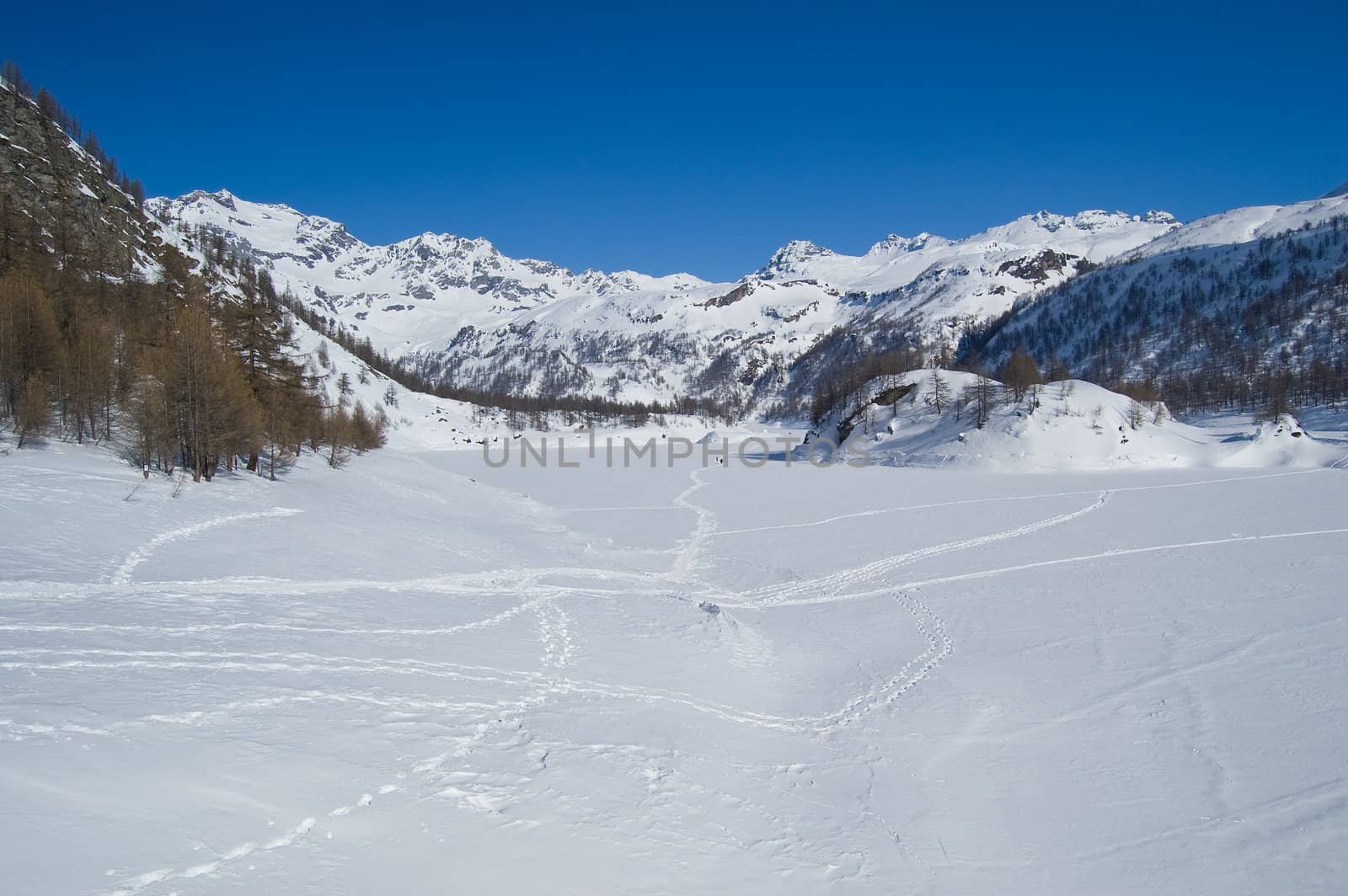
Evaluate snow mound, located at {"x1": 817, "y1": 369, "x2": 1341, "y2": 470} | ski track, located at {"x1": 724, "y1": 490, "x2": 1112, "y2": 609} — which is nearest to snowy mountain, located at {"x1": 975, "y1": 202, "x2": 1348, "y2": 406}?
snow mound, located at {"x1": 817, "y1": 369, "x2": 1341, "y2": 470}

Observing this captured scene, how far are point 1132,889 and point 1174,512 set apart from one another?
120ft

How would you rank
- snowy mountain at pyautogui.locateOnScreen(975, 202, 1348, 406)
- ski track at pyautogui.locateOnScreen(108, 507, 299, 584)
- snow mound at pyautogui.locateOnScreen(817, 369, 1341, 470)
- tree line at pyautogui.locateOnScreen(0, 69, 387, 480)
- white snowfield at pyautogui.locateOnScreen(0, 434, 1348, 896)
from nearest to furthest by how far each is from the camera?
1. white snowfield at pyautogui.locateOnScreen(0, 434, 1348, 896)
2. ski track at pyautogui.locateOnScreen(108, 507, 299, 584)
3. tree line at pyautogui.locateOnScreen(0, 69, 387, 480)
4. snow mound at pyautogui.locateOnScreen(817, 369, 1341, 470)
5. snowy mountain at pyautogui.locateOnScreen(975, 202, 1348, 406)

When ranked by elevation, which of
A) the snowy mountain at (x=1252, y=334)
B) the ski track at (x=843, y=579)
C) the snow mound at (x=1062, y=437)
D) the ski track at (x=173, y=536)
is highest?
the snowy mountain at (x=1252, y=334)

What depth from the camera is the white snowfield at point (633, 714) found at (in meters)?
7.05

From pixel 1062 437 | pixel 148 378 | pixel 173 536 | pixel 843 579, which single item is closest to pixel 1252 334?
pixel 1062 437

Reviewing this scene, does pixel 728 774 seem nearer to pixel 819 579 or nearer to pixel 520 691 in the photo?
pixel 520 691

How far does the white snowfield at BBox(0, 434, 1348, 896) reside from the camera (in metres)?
7.05

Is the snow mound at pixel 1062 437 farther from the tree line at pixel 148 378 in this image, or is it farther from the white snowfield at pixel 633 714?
the tree line at pixel 148 378

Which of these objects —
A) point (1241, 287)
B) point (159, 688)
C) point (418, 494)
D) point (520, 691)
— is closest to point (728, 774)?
point (520, 691)

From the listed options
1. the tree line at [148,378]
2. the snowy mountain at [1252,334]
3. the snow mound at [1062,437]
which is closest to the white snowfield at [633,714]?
the tree line at [148,378]

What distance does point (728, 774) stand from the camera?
10.5 meters

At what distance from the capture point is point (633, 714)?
12.2m

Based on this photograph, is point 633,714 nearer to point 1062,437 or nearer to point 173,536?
point 173,536

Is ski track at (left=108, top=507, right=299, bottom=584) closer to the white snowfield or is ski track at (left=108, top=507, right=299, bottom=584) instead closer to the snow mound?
the white snowfield
